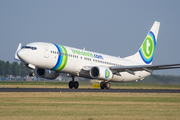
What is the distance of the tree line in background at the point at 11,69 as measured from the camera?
513 feet

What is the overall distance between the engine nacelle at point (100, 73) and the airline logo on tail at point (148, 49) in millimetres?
12640

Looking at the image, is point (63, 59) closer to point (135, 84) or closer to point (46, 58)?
point (46, 58)

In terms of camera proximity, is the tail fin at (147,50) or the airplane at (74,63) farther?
the tail fin at (147,50)

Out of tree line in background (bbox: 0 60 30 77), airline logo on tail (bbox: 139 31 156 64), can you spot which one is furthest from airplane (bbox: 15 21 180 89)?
tree line in background (bbox: 0 60 30 77)

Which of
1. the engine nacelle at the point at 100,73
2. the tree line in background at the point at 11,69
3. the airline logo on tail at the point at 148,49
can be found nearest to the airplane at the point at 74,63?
the engine nacelle at the point at 100,73

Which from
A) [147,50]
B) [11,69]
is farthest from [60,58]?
[11,69]

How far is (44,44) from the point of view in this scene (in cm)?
3206

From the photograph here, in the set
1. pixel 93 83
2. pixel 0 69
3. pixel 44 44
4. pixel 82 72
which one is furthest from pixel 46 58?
pixel 0 69

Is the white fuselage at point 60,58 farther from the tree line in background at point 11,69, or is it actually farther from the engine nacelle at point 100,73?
the tree line in background at point 11,69

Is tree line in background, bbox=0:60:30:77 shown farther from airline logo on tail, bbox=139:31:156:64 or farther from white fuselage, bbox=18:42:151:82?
white fuselage, bbox=18:42:151:82

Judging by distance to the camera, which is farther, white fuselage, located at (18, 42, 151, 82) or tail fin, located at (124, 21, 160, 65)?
tail fin, located at (124, 21, 160, 65)

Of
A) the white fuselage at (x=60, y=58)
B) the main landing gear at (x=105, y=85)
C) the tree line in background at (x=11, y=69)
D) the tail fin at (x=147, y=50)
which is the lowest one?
the main landing gear at (x=105, y=85)

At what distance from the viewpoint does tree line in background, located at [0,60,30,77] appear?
513ft

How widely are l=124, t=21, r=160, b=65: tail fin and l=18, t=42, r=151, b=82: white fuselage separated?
7.70m
